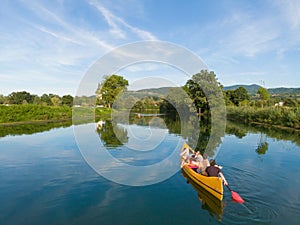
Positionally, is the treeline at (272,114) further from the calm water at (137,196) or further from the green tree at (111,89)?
the green tree at (111,89)

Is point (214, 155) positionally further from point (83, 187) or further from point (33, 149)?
point (33, 149)

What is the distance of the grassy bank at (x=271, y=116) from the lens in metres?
26.8

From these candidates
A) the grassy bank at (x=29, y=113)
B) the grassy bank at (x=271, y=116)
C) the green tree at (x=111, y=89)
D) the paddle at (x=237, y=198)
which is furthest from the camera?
the green tree at (x=111, y=89)

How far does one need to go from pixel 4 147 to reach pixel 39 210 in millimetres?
11525

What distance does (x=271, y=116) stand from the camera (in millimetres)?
31734

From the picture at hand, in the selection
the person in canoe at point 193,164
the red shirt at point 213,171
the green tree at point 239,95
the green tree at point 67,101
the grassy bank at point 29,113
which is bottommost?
the person in canoe at point 193,164

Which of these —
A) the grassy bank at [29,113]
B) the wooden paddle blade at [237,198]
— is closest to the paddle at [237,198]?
the wooden paddle blade at [237,198]

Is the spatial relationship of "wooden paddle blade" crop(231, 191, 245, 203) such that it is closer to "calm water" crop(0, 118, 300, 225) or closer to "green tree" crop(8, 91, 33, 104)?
"calm water" crop(0, 118, 300, 225)

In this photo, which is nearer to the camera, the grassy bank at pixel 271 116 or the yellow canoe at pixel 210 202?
the yellow canoe at pixel 210 202

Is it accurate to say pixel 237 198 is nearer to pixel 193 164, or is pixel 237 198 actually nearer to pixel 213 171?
pixel 213 171

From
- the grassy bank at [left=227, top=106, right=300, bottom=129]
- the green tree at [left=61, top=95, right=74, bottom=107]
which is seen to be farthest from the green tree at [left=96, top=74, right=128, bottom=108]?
the green tree at [left=61, top=95, right=74, bottom=107]

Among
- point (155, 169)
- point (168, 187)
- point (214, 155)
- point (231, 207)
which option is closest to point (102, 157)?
point (155, 169)

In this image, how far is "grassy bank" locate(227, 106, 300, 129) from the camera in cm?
2683

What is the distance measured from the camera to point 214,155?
13867mm
